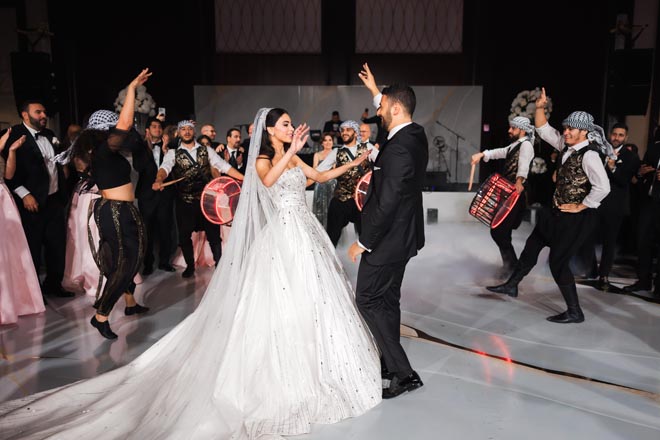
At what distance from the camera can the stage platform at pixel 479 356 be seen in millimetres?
2836

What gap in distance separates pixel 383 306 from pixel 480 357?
99 centimetres

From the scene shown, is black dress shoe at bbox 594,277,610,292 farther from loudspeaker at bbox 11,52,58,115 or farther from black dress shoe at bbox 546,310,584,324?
loudspeaker at bbox 11,52,58,115

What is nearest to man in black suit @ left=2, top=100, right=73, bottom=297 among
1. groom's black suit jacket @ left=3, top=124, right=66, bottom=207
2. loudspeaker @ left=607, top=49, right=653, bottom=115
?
groom's black suit jacket @ left=3, top=124, right=66, bottom=207

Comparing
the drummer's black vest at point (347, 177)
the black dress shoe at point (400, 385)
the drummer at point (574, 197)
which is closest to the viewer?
the black dress shoe at point (400, 385)

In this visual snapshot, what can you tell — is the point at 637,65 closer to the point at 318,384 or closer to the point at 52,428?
the point at 318,384

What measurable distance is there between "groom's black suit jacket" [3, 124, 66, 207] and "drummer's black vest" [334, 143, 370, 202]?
107 inches

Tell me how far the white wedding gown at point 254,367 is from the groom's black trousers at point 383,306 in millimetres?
111

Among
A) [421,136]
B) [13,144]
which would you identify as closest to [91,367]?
[13,144]

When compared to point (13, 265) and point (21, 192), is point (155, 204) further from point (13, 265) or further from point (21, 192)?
point (13, 265)

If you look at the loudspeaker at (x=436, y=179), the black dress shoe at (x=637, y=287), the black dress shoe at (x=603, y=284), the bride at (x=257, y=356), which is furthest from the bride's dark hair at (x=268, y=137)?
the loudspeaker at (x=436, y=179)

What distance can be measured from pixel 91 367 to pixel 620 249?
6103 mm

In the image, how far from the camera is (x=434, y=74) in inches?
469

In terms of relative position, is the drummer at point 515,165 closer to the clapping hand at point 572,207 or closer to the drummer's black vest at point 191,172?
the clapping hand at point 572,207

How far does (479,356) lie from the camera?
3695 mm
